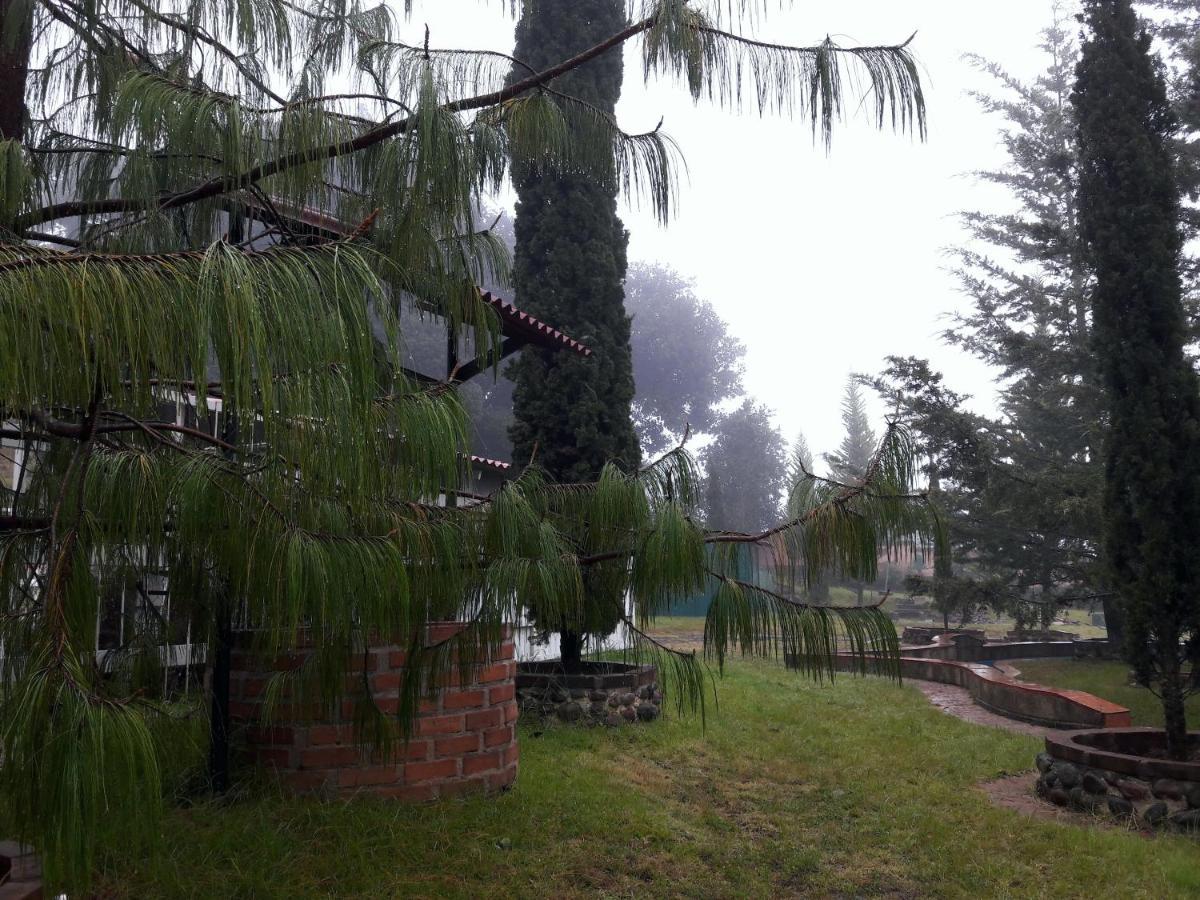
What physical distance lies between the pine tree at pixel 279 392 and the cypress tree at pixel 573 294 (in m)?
5.24

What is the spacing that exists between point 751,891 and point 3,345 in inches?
126

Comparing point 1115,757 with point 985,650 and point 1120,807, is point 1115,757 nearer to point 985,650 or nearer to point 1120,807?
point 1120,807

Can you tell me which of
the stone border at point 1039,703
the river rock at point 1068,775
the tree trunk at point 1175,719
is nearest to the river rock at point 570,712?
the stone border at point 1039,703

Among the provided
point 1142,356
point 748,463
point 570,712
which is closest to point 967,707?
point 1142,356

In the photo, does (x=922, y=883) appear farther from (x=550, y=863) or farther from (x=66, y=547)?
(x=66, y=547)

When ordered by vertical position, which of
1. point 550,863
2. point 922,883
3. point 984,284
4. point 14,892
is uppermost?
point 984,284

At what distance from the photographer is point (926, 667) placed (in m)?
12.0

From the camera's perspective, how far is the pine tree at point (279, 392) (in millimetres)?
1372

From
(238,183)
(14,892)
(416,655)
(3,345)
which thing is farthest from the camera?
(416,655)

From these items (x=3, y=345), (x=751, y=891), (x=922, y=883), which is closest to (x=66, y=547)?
(x=3, y=345)

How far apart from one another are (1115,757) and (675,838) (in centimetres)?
268

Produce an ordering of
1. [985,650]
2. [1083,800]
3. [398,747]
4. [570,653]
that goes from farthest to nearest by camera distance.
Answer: [985,650] < [570,653] < [1083,800] < [398,747]

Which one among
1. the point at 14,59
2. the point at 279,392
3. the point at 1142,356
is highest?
the point at 14,59

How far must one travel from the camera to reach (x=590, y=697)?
694 cm
